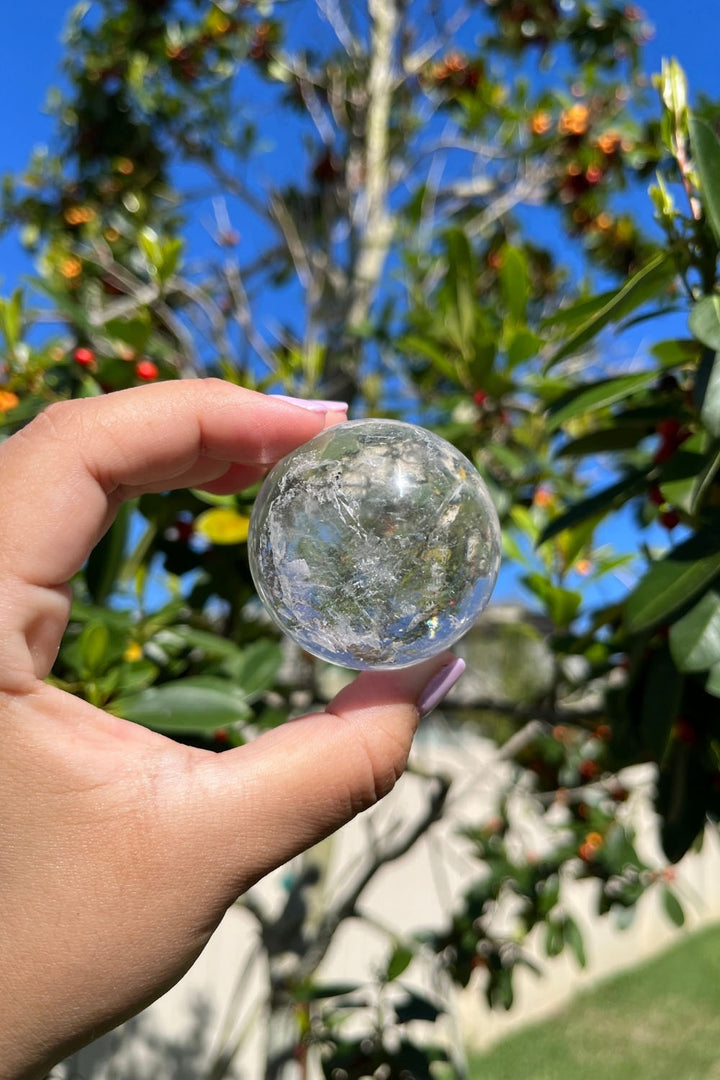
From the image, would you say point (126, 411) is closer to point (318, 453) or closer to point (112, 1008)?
point (318, 453)

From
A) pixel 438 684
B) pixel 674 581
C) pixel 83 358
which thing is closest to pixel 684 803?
pixel 674 581

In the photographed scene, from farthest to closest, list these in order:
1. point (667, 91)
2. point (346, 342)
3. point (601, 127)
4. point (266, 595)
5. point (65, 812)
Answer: point (601, 127)
point (346, 342)
point (667, 91)
point (266, 595)
point (65, 812)

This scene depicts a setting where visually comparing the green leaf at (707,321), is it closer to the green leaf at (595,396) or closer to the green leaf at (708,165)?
the green leaf at (708,165)

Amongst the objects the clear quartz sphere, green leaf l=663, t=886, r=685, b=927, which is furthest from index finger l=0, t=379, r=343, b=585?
green leaf l=663, t=886, r=685, b=927

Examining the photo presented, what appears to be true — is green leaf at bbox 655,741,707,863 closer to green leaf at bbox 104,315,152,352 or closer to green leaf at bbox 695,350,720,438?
green leaf at bbox 695,350,720,438

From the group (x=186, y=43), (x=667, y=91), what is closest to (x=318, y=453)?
(x=667, y=91)

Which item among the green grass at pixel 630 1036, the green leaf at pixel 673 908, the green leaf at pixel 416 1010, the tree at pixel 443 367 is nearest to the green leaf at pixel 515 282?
the tree at pixel 443 367
